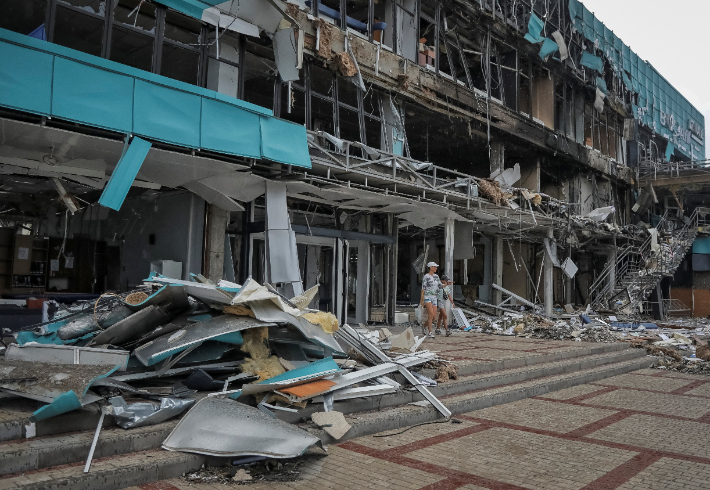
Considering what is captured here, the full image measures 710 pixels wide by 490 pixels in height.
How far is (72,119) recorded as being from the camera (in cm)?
784

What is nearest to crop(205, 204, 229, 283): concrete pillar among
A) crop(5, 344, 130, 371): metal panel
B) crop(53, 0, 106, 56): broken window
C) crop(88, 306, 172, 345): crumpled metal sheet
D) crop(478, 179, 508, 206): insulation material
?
crop(53, 0, 106, 56): broken window

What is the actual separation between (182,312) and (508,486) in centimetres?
449

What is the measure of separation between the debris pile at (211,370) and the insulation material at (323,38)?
26.3 ft

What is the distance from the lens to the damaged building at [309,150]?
29.0ft

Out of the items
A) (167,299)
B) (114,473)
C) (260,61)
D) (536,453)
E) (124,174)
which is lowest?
(536,453)

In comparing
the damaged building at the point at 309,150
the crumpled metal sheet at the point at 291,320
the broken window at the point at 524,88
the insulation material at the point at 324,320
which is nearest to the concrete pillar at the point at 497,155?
the damaged building at the point at 309,150

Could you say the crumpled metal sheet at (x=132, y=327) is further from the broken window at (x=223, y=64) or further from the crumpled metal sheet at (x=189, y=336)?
the broken window at (x=223, y=64)

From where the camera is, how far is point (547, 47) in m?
22.4

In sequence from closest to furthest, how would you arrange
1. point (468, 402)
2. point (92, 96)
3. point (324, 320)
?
point (324, 320)
point (468, 402)
point (92, 96)

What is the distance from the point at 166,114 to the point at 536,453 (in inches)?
298

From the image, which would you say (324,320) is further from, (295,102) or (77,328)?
(295,102)

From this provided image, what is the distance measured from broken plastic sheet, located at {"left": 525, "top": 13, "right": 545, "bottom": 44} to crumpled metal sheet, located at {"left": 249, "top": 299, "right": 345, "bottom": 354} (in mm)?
18914

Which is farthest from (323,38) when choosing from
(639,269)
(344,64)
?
(639,269)

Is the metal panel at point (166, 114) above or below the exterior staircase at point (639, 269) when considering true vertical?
above
